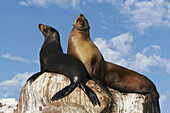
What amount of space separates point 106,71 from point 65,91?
1.71 metres

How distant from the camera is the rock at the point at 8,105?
388 inches

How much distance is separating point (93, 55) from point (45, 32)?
4.87ft

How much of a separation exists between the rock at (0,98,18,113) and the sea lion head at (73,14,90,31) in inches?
127

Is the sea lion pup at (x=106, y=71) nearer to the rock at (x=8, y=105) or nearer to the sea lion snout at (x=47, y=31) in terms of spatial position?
the sea lion snout at (x=47, y=31)

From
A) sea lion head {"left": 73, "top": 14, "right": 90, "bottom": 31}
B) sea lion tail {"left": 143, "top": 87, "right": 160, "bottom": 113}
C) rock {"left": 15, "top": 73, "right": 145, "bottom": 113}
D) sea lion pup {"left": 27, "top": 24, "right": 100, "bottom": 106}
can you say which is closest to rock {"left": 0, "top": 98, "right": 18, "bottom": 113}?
rock {"left": 15, "top": 73, "right": 145, "bottom": 113}

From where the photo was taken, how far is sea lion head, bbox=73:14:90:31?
8664 millimetres

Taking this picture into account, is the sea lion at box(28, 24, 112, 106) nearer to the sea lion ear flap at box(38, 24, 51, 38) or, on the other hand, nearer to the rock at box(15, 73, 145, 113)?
the rock at box(15, 73, 145, 113)

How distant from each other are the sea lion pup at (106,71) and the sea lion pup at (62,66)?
0.38 metres

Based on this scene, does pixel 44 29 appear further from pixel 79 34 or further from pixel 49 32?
pixel 79 34

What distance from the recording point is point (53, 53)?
8086 mm

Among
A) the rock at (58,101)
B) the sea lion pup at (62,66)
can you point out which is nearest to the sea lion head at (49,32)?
the sea lion pup at (62,66)

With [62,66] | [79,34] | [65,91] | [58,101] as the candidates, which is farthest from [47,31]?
[58,101]

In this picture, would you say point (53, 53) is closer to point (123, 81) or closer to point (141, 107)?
point (123, 81)

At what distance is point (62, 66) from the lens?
7.71m
